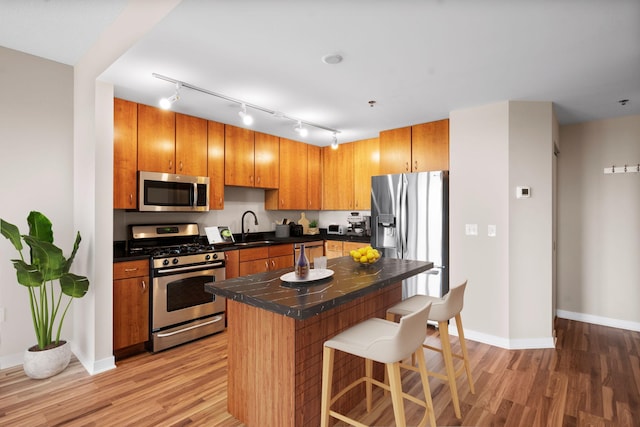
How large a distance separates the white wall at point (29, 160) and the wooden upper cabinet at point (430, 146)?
3.69 metres

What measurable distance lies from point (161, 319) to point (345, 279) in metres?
2.09

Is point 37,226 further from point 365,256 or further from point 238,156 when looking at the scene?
point 365,256

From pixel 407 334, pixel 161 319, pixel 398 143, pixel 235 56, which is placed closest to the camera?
pixel 407 334

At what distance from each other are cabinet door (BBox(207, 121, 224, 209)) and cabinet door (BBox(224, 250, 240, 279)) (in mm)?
627

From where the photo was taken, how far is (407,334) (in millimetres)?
1596

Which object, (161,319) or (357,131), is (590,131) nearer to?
(357,131)

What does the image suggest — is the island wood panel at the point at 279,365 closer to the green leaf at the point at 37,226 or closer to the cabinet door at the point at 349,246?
the green leaf at the point at 37,226

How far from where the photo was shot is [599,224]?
3.87 m

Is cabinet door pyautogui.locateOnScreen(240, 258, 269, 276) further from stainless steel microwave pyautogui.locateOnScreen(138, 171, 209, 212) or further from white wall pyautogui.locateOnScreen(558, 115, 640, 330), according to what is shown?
white wall pyautogui.locateOnScreen(558, 115, 640, 330)

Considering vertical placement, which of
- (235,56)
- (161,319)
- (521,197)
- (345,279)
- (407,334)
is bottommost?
(161,319)

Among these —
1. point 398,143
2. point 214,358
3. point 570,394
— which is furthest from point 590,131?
point 214,358

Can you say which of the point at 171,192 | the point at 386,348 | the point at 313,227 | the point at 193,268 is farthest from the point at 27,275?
the point at 313,227

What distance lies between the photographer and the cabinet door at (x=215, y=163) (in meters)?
3.86

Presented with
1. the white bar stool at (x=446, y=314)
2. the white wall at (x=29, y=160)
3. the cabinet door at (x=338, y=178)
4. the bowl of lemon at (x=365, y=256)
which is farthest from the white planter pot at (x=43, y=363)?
the cabinet door at (x=338, y=178)
